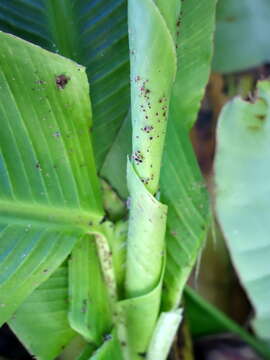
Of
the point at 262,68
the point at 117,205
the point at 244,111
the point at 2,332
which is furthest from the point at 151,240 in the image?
the point at 262,68

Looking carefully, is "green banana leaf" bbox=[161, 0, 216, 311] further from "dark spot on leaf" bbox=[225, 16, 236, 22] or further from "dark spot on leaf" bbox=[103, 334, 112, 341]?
"dark spot on leaf" bbox=[225, 16, 236, 22]

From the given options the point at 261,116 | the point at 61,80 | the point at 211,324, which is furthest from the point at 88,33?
the point at 211,324

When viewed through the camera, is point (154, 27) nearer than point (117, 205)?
Yes

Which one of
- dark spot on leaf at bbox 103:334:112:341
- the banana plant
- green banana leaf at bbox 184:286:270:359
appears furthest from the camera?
green banana leaf at bbox 184:286:270:359

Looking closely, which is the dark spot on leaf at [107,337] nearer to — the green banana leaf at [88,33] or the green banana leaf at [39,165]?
the green banana leaf at [39,165]

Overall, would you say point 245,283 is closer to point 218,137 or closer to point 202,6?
point 218,137

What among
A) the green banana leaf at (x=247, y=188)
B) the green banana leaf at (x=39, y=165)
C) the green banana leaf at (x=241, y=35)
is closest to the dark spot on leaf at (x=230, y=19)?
the green banana leaf at (x=241, y=35)

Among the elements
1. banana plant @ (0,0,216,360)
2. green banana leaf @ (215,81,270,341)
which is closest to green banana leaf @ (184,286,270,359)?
green banana leaf @ (215,81,270,341)
